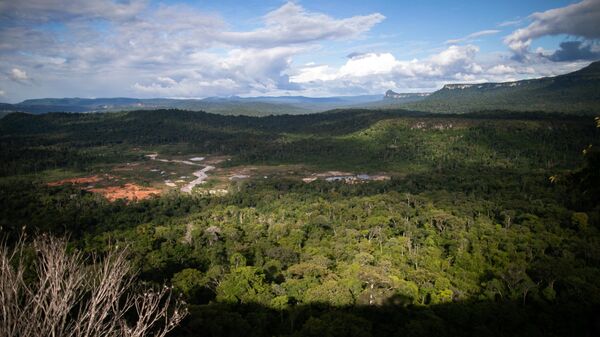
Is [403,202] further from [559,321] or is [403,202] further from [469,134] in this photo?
[469,134]

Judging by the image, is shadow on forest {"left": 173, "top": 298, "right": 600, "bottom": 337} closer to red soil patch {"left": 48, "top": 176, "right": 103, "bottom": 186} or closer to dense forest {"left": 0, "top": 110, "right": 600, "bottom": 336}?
dense forest {"left": 0, "top": 110, "right": 600, "bottom": 336}

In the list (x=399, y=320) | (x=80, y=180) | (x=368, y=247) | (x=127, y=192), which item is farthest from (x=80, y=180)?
(x=399, y=320)

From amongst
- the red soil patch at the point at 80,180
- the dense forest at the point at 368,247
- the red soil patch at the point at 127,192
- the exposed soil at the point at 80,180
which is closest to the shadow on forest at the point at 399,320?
the dense forest at the point at 368,247

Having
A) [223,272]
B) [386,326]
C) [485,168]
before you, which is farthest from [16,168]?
[485,168]

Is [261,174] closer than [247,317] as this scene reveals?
No

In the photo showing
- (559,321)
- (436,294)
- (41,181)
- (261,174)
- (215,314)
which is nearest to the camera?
(215,314)

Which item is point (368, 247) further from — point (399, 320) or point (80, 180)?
point (80, 180)

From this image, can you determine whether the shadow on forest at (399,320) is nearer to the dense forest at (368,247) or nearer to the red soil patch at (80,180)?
the dense forest at (368,247)
